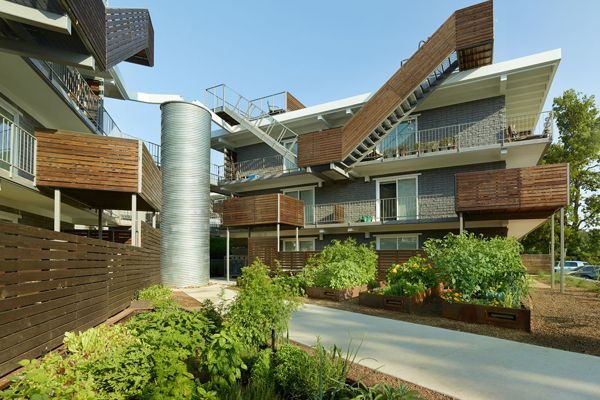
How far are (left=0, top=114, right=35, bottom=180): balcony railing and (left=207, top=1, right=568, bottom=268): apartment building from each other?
33.6 feet

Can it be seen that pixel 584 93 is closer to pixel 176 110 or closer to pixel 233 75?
pixel 233 75

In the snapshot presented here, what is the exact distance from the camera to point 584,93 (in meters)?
28.3

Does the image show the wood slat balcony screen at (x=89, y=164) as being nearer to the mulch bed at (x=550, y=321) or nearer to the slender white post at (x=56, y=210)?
the slender white post at (x=56, y=210)

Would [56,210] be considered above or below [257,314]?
above

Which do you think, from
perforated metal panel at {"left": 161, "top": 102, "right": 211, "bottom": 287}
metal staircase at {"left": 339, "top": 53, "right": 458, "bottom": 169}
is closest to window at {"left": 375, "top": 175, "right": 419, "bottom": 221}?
metal staircase at {"left": 339, "top": 53, "right": 458, "bottom": 169}

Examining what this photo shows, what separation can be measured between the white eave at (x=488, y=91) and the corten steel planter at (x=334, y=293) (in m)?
10.3

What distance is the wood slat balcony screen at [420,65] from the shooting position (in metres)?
15.3

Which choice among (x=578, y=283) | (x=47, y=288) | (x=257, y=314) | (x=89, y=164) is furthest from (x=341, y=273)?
(x=578, y=283)

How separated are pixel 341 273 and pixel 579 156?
26205 millimetres

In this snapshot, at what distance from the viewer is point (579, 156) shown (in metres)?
28.0

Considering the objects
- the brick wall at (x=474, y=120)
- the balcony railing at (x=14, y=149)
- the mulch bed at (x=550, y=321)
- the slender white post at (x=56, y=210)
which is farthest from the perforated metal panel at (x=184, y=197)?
the brick wall at (x=474, y=120)

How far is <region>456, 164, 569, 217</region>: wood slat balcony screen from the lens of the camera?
1285cm

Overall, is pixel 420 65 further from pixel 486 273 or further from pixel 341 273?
pixel 486 273

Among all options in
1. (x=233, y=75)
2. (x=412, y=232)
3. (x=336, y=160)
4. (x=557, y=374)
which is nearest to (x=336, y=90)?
(x=233, y=75)
